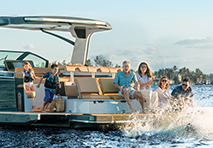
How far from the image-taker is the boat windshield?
10.8 meters

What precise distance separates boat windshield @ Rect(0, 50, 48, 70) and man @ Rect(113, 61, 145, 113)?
154 inches

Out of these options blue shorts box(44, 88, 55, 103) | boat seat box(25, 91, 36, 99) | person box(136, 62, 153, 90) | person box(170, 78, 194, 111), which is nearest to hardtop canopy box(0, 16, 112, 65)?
boat seat box(25, 91, 36, 99)

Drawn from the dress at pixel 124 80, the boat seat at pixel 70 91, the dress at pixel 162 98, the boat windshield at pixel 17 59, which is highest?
the boat windshield at pixel 17 59

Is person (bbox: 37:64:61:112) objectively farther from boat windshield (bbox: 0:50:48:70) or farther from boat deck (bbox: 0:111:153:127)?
boat windshield (bbox: 0:50:48:70)

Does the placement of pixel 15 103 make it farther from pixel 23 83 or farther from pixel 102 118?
pixel 102 118

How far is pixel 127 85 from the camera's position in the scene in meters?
8.42

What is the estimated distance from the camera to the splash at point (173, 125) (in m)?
8.07

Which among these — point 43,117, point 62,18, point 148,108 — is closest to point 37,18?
point 62,18

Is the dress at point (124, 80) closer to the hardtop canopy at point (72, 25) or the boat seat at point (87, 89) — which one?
the boat seat at point (87, 89)

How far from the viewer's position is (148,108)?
27.5ft

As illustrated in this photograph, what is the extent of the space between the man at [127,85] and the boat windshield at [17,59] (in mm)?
3899

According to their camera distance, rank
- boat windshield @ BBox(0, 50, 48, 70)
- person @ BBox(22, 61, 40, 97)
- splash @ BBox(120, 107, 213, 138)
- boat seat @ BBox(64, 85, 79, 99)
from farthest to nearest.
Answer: boat windshield @ BBox(0, 50, 48, 70) < person @ BBox(22, 61, 40, 97) < boat seat @ BBox(64, 85, 79, 99) < splash @ BBox(120, 107, 213, 138)

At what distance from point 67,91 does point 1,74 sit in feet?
5.66

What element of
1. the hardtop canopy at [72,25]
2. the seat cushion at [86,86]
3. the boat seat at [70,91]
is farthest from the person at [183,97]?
the hardtop canopy at [72,25]
